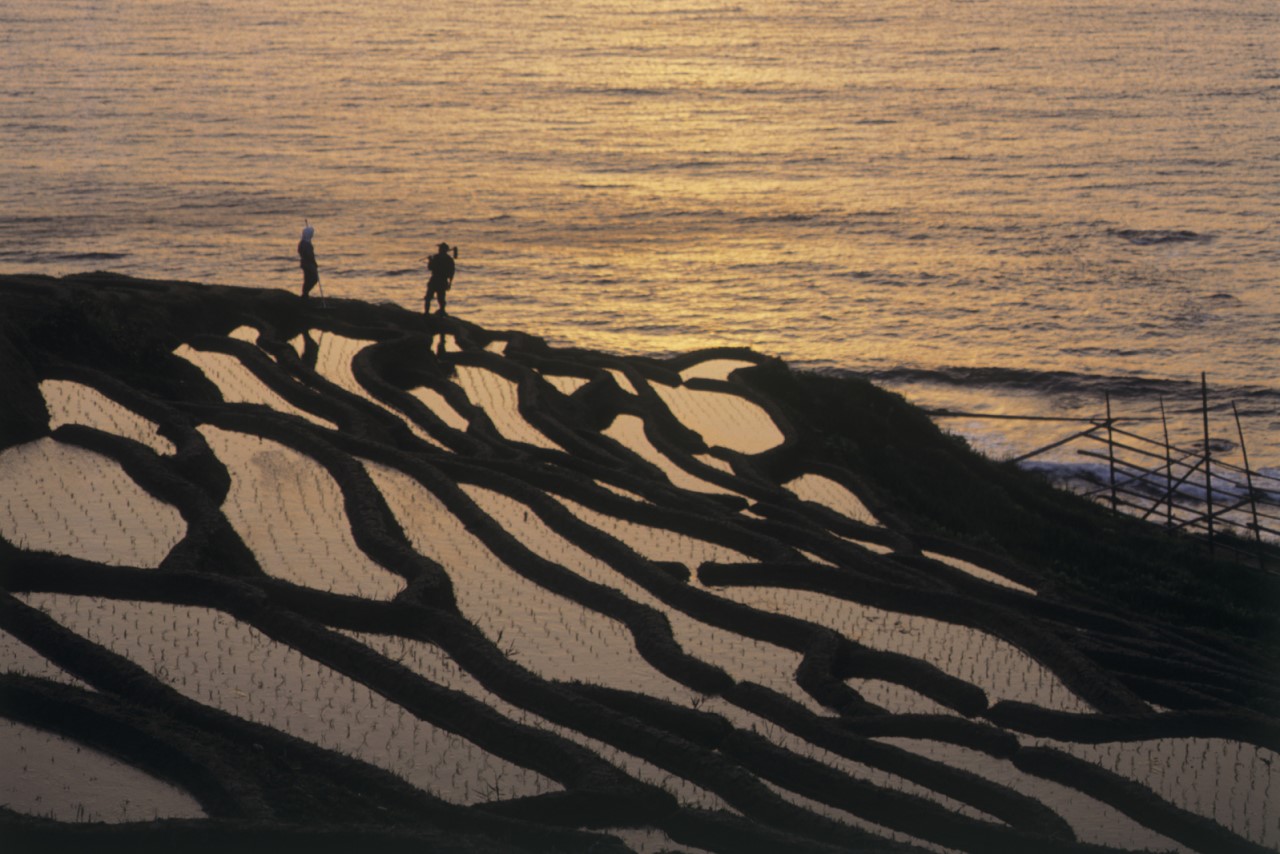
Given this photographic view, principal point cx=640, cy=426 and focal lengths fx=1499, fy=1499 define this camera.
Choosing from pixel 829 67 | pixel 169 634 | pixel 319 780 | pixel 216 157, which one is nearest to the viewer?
pixel 319 780

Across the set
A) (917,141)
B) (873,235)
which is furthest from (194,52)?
(873,235)

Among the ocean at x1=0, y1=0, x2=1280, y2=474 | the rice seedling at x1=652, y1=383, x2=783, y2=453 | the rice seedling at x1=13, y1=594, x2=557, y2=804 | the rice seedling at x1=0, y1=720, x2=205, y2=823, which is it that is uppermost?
the ocean at x1=0, y1=0, x2=1280, y2=474

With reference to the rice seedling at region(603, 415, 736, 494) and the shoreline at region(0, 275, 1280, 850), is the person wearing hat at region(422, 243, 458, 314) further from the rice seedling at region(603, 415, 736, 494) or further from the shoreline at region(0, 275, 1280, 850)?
the rice seedling at region(603, 415, 736, 494)

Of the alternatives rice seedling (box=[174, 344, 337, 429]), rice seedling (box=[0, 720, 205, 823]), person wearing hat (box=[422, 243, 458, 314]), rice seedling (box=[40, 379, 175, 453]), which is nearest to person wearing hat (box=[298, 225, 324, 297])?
person wearing hat (box=[422, 243, 458, 314])

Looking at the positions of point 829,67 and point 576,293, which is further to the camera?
point 829,67

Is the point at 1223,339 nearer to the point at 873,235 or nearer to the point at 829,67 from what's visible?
the point at 873,235

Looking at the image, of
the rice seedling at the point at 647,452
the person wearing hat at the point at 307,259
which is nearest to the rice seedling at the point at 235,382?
the person wearing hat at the point at 307,259

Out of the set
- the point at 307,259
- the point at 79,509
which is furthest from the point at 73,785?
the point at 307,259

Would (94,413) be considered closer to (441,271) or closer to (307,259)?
(307,259)
